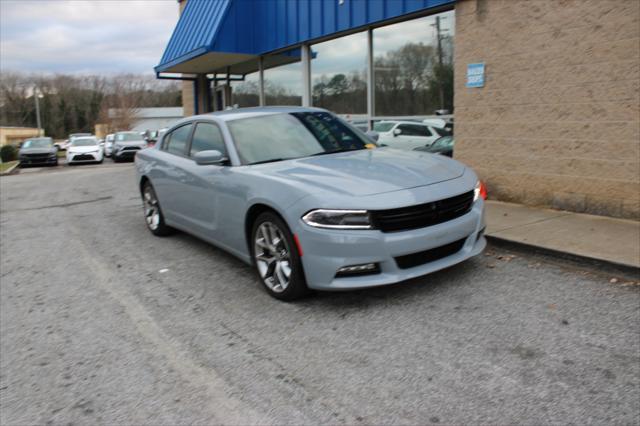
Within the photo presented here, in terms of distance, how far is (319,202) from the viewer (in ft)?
12.8

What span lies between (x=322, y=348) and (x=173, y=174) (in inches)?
133

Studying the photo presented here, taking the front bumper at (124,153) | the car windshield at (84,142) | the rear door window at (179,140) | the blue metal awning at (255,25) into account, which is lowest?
the front bumper at (124,153)

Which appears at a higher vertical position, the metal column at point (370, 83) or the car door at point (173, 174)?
the metal column at point (370, 83)

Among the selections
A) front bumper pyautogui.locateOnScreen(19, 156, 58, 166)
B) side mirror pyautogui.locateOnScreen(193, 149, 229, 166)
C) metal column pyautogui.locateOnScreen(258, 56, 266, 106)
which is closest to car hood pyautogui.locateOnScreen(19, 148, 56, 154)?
front bumper pyautogui.locateOnScreen(19, 156, 58, 166)

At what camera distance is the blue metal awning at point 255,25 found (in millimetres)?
9664

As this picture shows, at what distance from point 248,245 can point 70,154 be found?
940 inches

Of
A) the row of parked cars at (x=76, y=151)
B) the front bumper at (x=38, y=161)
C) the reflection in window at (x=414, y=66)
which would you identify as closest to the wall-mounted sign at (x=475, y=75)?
the reflection in window at (x=414, y=66)

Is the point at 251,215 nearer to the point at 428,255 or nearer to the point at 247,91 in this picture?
the point at 428,255

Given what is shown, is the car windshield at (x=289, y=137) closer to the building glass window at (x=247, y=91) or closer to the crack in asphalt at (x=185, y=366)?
the crack in asphalt at (x=185, y=366)

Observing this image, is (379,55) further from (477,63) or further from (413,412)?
(413,412)

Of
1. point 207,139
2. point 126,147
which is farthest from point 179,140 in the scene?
point 126,147

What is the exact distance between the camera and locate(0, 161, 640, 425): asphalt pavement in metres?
2.76

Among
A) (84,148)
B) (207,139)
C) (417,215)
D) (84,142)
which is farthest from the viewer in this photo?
(84,142)

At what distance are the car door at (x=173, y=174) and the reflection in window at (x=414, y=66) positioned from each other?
14.5ft
